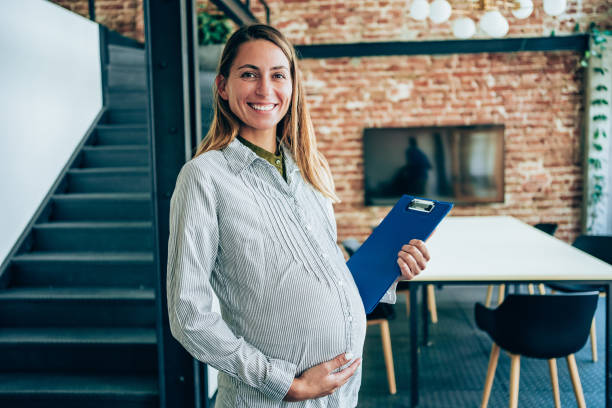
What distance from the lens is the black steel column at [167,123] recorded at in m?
1.83

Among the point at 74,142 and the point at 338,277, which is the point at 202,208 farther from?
the point at 74,142

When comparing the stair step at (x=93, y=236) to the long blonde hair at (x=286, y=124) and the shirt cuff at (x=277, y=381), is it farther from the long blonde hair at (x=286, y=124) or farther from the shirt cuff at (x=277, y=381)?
the shirt cuff at (x=277, y=381)

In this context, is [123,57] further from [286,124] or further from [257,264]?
[257,264]

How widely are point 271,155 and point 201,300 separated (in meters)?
0.40

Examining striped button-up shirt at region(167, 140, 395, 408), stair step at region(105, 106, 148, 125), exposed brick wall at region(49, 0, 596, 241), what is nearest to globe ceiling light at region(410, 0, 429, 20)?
exposed brick wall at region(49, 0, 596, 241)

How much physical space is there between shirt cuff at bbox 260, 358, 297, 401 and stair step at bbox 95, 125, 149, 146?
3.74m

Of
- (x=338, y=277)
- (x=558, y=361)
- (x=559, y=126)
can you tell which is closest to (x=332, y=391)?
(x=338, y=277)

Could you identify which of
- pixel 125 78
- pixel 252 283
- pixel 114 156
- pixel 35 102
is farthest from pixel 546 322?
pixel 125 78

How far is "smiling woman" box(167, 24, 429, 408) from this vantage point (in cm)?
93

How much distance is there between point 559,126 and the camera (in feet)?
17.5

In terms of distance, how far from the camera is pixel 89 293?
305 centimetres

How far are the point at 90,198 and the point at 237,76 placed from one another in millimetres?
3023

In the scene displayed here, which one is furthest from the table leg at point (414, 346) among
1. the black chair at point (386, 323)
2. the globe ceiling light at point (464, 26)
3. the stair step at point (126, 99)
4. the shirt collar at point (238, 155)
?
the stair step at point (126, 99)

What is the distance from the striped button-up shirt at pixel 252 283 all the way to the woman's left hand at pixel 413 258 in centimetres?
15
